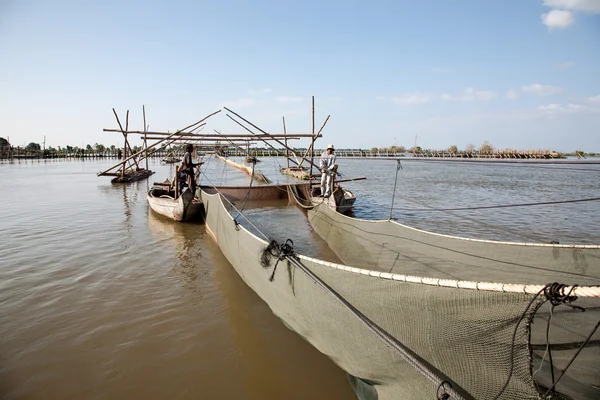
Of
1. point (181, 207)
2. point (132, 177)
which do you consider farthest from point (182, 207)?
point (132, 177)

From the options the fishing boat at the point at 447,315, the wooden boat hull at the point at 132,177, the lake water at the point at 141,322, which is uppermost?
the wooden boat hull at the point at 132,177

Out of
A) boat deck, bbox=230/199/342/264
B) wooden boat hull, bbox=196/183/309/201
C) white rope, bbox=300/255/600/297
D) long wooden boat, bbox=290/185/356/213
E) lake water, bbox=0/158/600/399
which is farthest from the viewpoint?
wooden boat hull, bbox=196/183/309/201

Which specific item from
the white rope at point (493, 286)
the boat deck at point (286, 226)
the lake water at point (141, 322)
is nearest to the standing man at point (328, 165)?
the boat deck at point (286, 226)

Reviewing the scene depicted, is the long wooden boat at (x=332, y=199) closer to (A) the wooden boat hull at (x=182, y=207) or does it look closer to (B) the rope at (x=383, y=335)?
(A) the wooden boat hull at (x=182, y=207)

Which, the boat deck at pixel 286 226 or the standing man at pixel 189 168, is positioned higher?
the standing man at pixel 189 168

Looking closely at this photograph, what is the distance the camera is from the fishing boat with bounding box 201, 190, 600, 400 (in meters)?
1.57

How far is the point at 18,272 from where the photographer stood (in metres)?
4.99

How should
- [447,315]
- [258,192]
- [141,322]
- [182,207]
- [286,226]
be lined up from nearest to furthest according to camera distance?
[447,315] → [141,322] → [182,207] → [286,226] → [258,192]

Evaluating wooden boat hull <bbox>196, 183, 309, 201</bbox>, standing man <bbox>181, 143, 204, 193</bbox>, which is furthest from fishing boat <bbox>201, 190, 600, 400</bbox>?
wooden boat hull <bbox>196, 183, 309, 201</bbox>

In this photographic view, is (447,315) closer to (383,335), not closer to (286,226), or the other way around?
(383,335)

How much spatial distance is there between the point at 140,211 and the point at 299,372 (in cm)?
931

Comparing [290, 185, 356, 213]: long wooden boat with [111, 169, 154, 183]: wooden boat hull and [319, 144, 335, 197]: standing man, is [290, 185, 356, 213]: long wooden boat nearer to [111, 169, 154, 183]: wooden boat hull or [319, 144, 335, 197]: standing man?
[319, 144, 335, 197]: standing man

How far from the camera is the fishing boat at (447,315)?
1565mm

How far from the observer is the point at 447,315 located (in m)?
A: 1.70
